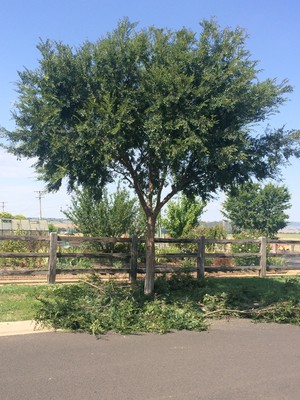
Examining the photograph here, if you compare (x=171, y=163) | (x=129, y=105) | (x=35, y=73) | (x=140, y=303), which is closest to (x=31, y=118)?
(x=35, y=73)

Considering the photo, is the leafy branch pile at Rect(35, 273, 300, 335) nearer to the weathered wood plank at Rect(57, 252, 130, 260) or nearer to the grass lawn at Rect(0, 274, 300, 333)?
the grass lawn at Rect(0, 274, 300, 333)

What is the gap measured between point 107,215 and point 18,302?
786cm

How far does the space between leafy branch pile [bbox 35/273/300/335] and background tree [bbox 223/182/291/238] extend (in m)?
26.3

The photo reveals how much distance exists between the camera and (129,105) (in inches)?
338

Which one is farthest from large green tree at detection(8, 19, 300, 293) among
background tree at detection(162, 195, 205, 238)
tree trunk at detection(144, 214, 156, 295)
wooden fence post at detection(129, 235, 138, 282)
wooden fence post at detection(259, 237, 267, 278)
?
background tree at detection(162, 195, 205, 238)

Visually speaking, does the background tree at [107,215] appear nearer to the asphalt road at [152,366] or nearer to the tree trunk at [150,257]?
the tree trunk at [150,257]

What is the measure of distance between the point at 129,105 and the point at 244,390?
5.43m

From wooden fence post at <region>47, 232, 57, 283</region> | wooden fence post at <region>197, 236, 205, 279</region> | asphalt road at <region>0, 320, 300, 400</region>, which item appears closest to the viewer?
asphalt road at <region>0, 320, 300, 400</region>

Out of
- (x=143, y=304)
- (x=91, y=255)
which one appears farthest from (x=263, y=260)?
(x=143, y=304)

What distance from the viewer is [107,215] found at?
17375 mm

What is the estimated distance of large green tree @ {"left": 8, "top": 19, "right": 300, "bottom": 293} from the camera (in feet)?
27.7

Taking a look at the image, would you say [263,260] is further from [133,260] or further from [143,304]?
[143,304]

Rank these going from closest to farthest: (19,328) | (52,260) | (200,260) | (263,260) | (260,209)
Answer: (19,328), (52,260), (200,260), (263,260), (260,209)

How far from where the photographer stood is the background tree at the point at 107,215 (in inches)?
682
